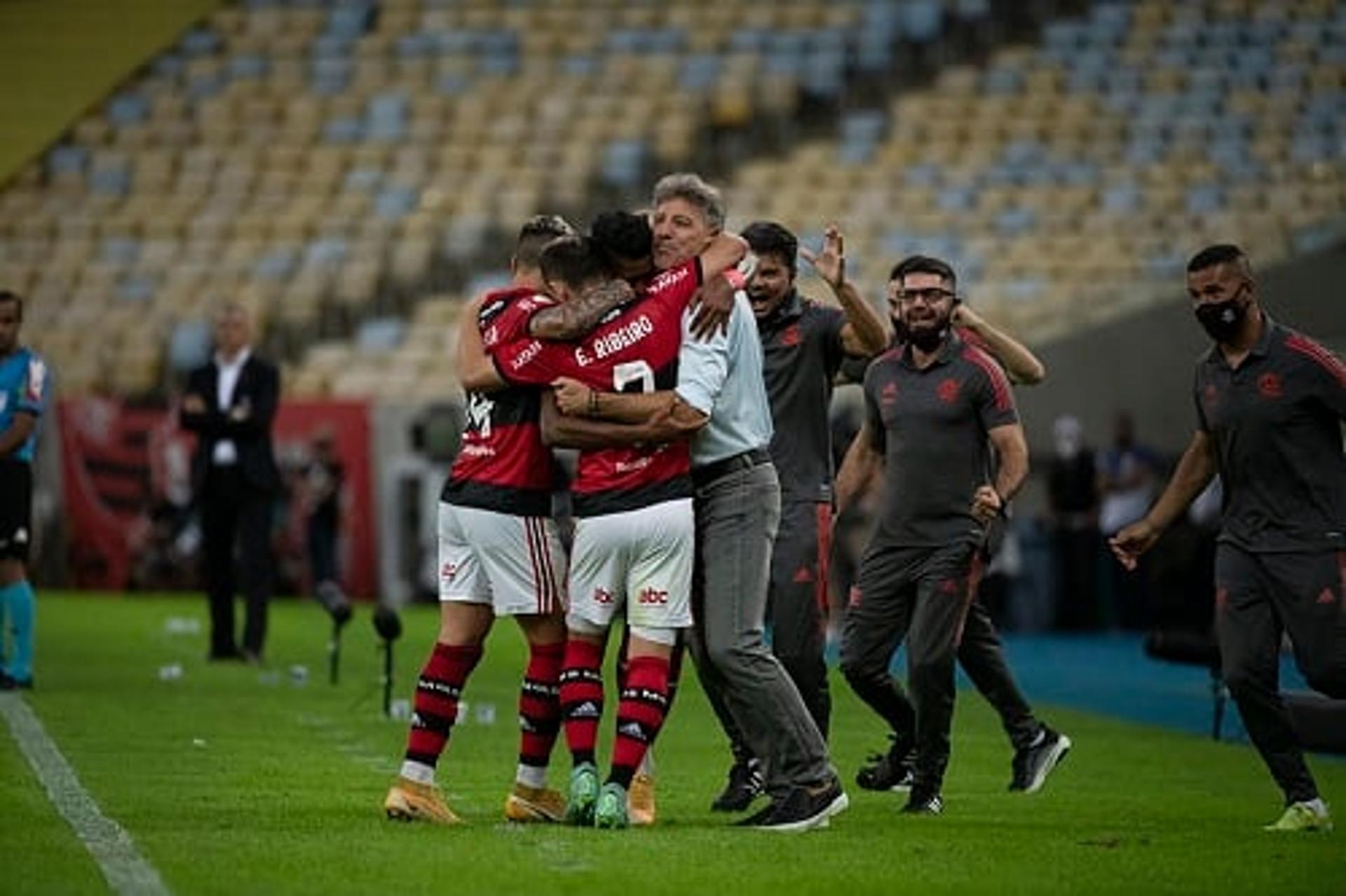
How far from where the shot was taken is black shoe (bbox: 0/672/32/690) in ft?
57.9

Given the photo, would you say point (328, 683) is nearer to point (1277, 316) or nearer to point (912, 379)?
point (912, 379)

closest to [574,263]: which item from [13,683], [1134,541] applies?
[1134,541]

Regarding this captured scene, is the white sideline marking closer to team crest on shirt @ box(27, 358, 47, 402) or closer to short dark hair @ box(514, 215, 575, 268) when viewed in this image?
team crest on shirt @ box(27, 358, 47, 402)

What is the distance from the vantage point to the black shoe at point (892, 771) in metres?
13.1

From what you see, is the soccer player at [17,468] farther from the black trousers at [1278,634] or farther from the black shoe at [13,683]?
the black trousers at [1278,634]

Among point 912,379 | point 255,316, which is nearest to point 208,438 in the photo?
point 912,379

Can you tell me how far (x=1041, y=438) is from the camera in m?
30.0

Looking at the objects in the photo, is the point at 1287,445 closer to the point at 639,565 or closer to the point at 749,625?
the point at 749,625

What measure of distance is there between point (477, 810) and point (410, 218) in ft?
75.0

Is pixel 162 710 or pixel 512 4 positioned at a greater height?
pixel 512 4

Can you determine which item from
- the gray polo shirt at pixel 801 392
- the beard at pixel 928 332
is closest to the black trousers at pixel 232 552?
the gray polo shirt at pixel 801 392

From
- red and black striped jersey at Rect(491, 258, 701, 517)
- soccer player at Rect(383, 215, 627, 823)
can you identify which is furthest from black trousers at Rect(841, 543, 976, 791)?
red and black striped jersey at Rect(491, 258, 701, 517)

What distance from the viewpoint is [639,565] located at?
10.8 metres

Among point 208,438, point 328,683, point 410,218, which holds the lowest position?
point 328,683
